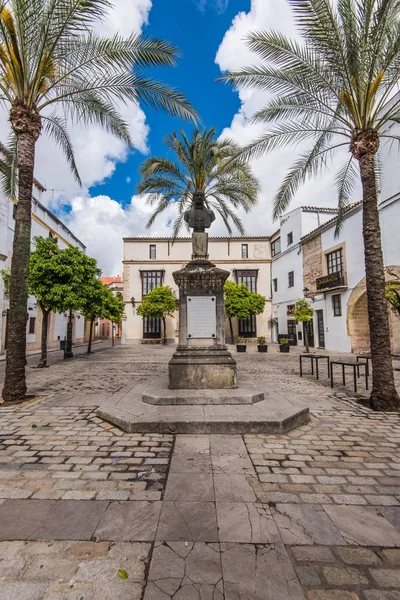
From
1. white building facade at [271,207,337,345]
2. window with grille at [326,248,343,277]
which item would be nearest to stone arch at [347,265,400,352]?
window with grille at [326,248,343,277]

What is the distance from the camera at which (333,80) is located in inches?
254

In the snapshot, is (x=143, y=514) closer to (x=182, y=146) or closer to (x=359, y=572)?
(x=359, y=572)

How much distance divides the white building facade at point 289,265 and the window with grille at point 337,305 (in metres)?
4.21

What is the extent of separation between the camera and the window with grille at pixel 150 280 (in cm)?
2933

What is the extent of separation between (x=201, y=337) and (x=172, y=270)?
23758 millimetres

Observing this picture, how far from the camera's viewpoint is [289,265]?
24781mm

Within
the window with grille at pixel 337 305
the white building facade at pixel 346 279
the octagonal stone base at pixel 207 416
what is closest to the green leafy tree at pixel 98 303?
the octagonal stone base at pixel 207 416

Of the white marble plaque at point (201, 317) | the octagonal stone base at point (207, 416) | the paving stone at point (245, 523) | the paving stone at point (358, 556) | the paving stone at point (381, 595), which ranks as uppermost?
the white marble plaque at point (201, 317)

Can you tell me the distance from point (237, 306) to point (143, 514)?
21251 millimetres

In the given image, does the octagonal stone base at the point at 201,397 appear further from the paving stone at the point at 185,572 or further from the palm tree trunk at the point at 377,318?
the paving stone at the point at 185,572

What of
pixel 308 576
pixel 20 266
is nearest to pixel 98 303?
pixel 20 266

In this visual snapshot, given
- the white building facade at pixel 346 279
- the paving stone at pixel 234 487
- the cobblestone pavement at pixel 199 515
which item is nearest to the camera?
the cobblestone pavement at pixel 199 515

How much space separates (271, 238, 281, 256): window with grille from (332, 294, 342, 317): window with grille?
33.4 ft

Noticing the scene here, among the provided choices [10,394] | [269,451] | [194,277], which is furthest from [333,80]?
[10,394]
